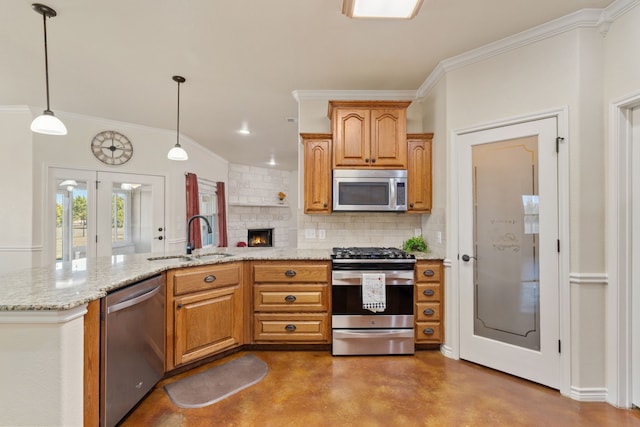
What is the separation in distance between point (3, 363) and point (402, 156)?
119 inches

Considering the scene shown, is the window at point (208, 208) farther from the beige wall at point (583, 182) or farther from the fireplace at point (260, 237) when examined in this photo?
the beige wall at point (583, 182)

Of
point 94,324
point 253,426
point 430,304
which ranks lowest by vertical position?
point 253,426

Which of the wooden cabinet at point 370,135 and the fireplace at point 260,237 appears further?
the fireplace at point 260,237

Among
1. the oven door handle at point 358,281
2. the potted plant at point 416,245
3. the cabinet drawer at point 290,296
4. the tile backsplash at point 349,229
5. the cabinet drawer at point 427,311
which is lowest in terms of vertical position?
the cabinet drawer at point 427,311

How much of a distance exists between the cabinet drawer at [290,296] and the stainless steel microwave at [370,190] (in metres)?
0.84

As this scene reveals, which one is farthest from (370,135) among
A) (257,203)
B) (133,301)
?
(257,203)

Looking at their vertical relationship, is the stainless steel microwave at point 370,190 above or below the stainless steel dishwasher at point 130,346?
above

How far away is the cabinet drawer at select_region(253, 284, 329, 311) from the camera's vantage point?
2680mm

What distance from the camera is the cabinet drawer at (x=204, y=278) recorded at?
224 centimetres

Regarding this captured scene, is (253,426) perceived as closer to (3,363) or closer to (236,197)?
(3,363)

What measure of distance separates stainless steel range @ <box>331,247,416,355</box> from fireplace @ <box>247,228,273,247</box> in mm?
5051

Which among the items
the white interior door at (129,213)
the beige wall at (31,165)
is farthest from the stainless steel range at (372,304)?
the white interior door at (129,213)

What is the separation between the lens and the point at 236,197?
7.00 m

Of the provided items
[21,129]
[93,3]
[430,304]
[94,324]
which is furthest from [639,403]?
[21,129]
